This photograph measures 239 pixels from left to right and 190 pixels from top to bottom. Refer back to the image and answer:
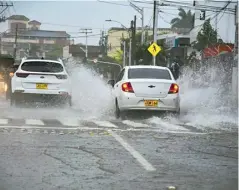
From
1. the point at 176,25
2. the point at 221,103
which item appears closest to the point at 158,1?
the point at 221,103

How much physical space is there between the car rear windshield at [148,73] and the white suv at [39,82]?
258cm

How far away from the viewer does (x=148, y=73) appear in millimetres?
14773

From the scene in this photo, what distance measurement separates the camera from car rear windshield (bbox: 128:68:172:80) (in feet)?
48.0

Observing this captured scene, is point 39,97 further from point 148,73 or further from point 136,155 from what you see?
point 136,155

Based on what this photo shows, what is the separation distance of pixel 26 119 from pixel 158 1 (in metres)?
23.7

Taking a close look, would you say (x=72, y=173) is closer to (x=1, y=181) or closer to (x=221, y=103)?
(x=1, y=181)

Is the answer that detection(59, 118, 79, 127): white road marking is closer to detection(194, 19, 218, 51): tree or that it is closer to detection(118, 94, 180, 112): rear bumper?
detection(118, 94, 180, 112): rear bumper

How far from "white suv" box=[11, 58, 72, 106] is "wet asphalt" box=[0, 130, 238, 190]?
5904mm

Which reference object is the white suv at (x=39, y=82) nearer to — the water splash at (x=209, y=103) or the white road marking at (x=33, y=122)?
the white road marking at (x=33, y=122)

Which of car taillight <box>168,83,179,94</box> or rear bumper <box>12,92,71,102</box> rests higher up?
car taillight <box>168,83,179,94</box>

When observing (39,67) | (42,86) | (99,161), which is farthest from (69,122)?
(99,161)

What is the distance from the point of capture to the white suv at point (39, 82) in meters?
16.3

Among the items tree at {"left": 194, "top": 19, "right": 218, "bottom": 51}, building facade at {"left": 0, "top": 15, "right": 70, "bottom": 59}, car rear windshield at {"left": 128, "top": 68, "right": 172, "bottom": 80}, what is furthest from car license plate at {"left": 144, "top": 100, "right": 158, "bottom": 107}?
building facade at {"left": 0, "top": 15, "right": 70, "bottom": 59}

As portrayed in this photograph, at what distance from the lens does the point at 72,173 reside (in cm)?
678
